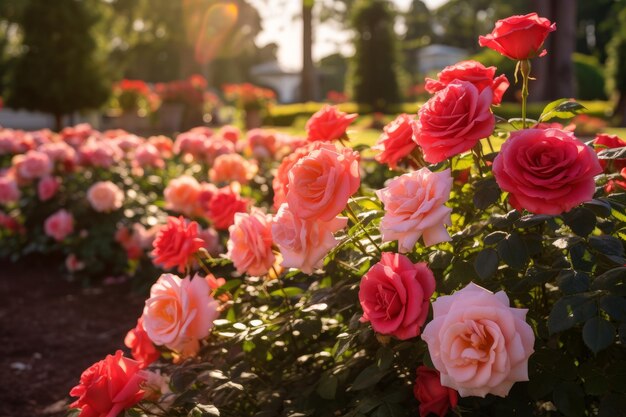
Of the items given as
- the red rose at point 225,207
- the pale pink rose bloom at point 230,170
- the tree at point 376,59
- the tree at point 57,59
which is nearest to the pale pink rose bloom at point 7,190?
the pale pink rose bloom at point 230,170

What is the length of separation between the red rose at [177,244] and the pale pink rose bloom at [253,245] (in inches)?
8.1

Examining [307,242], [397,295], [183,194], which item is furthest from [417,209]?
[183,194]

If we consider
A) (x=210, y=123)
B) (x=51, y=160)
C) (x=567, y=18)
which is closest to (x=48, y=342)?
(x=51, y=160)

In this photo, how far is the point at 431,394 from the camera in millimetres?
1533

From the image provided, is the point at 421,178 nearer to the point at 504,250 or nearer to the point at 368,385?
the point at 504,250

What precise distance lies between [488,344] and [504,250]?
0.24 m

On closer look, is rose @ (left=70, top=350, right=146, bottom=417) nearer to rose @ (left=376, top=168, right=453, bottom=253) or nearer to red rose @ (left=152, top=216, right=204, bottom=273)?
red rose @ (left=152, top=216, right=204, bottom=273)

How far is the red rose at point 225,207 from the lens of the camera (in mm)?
2748

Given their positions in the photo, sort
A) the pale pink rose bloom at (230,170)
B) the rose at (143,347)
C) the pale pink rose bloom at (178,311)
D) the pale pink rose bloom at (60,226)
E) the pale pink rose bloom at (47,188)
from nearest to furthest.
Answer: the pale pink rose bloom at (178,311), the rose at (143,347), the pale pink rose bloom at (230,170), the pale pink rose bloom at (60,226), the pale pink rose bloom at (47,188)

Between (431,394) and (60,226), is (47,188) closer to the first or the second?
(60,226)

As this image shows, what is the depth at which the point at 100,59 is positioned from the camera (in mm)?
16125

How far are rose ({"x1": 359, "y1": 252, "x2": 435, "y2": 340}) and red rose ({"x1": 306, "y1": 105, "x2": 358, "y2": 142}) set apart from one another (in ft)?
2.57

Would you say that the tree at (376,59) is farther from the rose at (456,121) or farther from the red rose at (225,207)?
the rose at (456,121)

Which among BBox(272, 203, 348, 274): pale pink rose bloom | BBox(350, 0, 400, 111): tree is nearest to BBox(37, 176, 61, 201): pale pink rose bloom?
BBox(272, 203, 348, 274): pale pink rose bloom
